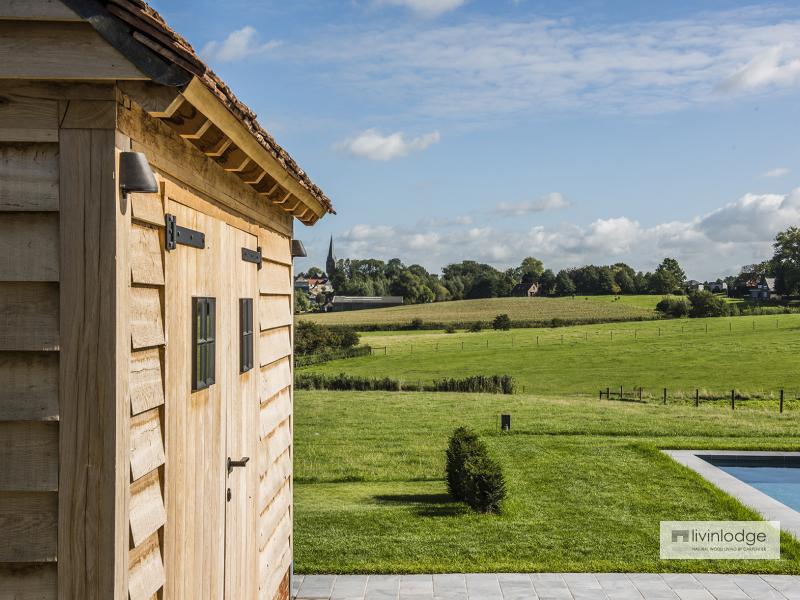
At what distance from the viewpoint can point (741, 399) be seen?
31141mm

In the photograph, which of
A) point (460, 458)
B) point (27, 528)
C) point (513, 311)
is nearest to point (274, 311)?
point (27, 528)

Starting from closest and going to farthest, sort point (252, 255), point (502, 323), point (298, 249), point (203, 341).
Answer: point (203, 341), point (252, 255), point (298, 249), point (502, 323)

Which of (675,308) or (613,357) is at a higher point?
(675,308)

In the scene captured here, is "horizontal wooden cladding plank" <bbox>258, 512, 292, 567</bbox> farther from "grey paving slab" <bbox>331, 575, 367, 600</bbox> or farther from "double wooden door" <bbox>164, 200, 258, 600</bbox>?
"grey paving slab" <bbox>331, 575, 367, 600</bbox>

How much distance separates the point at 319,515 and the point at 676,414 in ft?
51.9

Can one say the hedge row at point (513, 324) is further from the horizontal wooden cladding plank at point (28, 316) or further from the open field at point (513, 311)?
the horizontal wooden cladding plank at point (28, 316)

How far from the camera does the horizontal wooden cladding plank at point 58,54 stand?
2744 millimetres

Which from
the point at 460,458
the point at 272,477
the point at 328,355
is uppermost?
the point at 272,477

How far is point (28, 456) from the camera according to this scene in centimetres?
276

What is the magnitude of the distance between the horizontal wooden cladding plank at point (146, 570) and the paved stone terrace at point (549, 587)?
15.5 ft

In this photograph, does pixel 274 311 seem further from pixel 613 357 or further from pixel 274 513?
pixel 613 357

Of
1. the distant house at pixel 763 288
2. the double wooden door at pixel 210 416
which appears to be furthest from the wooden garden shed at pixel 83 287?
the distant house at pixel 763 288

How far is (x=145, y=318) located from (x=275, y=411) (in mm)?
3313

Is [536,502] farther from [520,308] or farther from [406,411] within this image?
[520,308]
